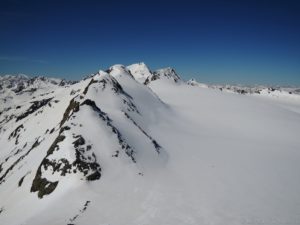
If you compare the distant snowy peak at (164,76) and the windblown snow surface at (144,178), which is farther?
the distant snowy peak at (164,76)

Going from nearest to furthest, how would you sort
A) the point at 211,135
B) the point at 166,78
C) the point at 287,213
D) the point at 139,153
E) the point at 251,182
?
the point at 287,213
the point at 251,182
the point at 139,153
the point at 211,135
the point at 166,78

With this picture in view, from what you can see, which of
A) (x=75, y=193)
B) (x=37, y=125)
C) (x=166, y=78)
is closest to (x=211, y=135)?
(x=75, y=193)

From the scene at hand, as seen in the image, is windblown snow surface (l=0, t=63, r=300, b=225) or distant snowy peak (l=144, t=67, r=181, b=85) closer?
windblown snow surface (l=0, t=63, r=300, b=225)

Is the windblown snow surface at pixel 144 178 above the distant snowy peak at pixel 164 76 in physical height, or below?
below

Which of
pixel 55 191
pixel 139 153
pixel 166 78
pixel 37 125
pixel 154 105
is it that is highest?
pixel 166 78

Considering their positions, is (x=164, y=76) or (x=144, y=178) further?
(x=164, y=76)

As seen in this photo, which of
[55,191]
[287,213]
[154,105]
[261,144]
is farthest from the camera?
[154,105]

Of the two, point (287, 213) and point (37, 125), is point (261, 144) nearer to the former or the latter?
point (287, 213)

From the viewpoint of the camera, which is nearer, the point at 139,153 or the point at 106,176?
the point at 106,176

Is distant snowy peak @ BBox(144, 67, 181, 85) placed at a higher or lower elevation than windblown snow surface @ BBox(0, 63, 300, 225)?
higher

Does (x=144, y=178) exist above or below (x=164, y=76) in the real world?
below

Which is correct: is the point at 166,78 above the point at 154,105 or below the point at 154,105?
above
